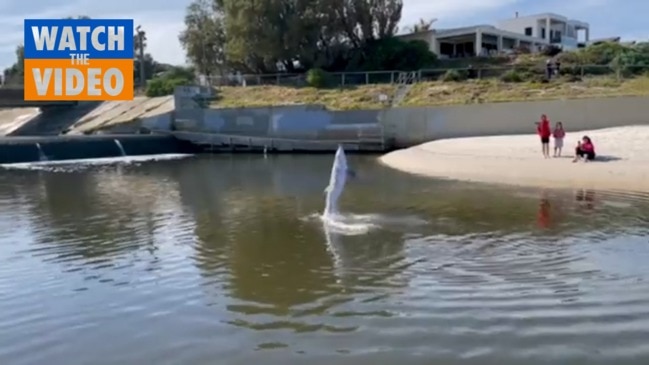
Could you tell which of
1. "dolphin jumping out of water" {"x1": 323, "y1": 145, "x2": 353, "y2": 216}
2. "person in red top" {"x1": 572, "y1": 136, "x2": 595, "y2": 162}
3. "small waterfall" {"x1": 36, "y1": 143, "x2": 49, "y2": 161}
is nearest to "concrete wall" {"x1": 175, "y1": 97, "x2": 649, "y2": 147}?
"small waterfall" {"x1": 36, "y1": 143, "x2": 49, "y2": 161}

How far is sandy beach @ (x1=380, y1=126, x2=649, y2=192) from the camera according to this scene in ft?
71.5

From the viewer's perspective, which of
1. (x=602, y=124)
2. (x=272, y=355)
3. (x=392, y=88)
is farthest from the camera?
(x=392, y=88)

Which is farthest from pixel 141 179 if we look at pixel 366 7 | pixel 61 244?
pixel 366 7

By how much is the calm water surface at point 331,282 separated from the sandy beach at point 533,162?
10.1 ft

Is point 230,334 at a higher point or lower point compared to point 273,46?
lower

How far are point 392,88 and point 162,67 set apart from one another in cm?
5476

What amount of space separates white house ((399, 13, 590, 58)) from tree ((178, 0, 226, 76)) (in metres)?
15.6

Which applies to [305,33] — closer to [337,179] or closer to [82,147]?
[82,147]

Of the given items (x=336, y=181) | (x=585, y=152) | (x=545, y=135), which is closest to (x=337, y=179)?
(x=336, y=181)

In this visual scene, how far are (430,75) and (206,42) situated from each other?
22.6 meters

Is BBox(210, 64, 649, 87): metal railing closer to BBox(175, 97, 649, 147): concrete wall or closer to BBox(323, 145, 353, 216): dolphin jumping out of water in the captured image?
BBox(175, 97, 649, 147): concrete wall

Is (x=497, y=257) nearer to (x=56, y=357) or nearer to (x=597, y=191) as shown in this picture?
(x=56, y=357)

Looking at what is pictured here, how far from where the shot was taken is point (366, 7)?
57.8 m

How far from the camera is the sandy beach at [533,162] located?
2180 centimetres
